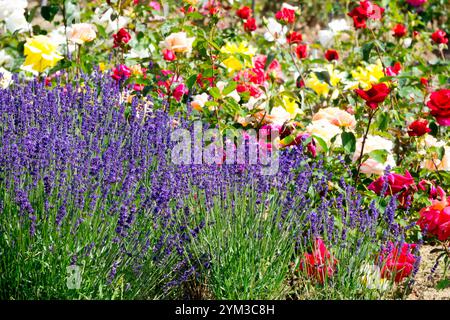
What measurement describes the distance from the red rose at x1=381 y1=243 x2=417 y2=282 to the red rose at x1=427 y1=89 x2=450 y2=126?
595mm

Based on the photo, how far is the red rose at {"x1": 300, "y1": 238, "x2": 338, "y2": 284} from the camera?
2639 mm

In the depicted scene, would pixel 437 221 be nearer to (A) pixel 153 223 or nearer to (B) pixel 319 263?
(B) pixel 319 263

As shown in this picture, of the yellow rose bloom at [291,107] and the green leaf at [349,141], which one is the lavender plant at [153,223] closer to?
the green leaf at [349,141]

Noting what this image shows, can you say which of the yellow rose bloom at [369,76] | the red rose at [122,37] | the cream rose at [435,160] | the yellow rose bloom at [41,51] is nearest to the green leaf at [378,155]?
the cream rose at [435,160]

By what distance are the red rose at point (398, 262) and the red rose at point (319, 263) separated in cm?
16

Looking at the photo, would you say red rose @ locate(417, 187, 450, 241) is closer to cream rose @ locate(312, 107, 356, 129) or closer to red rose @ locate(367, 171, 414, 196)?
red rose @ locate(367, 171, 414, 196)

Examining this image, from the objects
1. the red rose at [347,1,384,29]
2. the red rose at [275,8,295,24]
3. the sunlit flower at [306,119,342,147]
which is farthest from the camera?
the red rose at [275,8,295,24]

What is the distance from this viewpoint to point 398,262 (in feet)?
9.02

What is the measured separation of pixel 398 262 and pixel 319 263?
26 cm

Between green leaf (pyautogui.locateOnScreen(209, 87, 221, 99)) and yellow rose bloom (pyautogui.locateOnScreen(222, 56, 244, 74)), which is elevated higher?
yellow rose bloom (pyautogui.locateOnScreen(222, 56, 244, 74))

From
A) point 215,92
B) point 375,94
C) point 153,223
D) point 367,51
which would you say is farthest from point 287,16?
point 153,223

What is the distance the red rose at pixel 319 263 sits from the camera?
2639 millimetres

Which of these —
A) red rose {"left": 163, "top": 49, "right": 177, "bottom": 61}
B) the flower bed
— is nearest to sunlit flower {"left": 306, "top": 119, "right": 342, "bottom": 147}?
the flower bed
